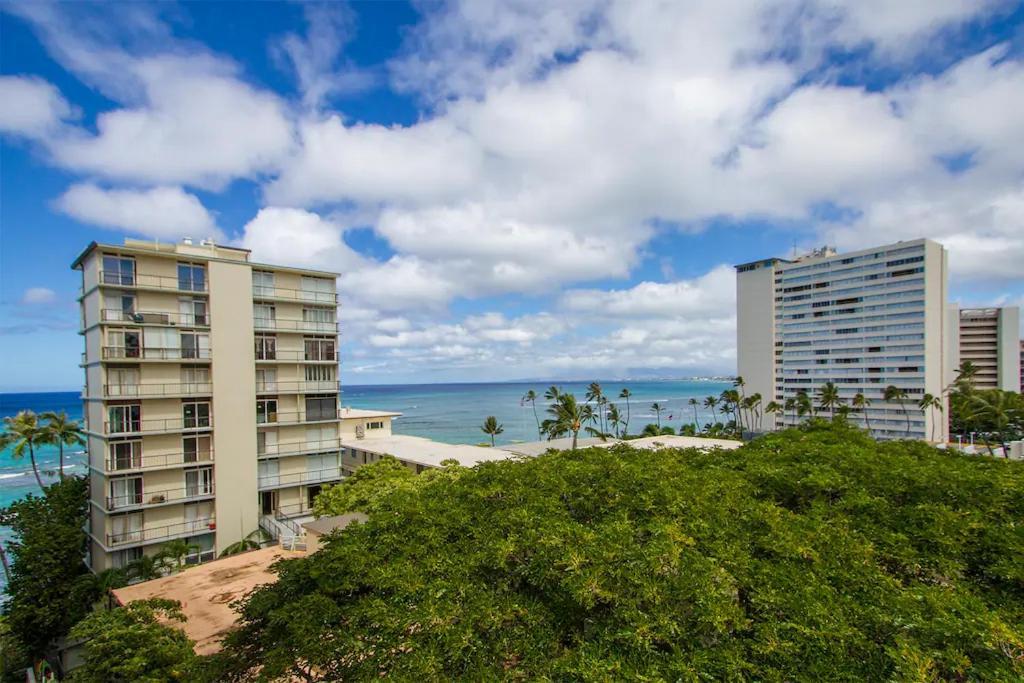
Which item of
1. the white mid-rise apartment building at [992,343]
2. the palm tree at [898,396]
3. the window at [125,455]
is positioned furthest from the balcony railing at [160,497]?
the white mid-rise apartment building at [992,343]

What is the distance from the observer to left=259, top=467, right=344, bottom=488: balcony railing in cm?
2808

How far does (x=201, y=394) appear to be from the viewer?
25734 mm

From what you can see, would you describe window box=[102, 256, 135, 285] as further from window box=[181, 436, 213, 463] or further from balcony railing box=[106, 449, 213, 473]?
balcony railing box=[106, 449, 213, 473]

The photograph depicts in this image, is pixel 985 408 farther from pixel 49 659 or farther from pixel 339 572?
pixel 49 659

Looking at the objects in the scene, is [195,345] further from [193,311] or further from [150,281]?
[150,281]

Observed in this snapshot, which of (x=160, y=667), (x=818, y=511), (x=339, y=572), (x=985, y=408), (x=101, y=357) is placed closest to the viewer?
(x=339, y=572)

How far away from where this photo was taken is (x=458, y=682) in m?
5.62

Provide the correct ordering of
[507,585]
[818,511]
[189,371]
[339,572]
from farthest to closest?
1. [189,371]
2. [818,511]
3. [339,572]
4. [507,585]

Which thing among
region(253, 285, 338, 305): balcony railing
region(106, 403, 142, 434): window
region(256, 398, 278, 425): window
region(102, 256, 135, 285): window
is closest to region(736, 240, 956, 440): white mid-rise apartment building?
region(253, 285, 338, 305): balcony railing

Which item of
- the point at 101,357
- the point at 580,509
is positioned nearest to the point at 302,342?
the point at 101,357

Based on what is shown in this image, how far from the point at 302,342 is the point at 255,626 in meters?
23.5

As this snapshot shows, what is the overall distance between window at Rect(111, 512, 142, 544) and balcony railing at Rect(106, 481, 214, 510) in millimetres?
A: 604

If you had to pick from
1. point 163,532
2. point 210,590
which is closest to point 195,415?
point 163,532

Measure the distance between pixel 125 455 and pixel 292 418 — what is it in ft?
26.4
